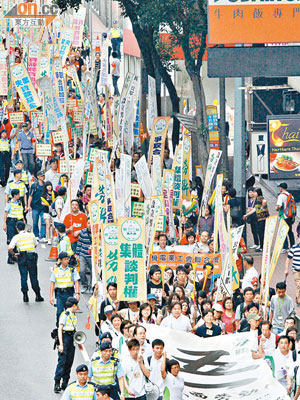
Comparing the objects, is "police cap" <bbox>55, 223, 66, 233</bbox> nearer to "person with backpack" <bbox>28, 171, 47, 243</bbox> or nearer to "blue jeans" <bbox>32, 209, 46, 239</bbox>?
"person with backpack" <bbox>28, 171, 47, 243</bbox>

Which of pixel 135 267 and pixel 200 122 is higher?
pixel 200 122

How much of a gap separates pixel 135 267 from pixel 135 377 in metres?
2.98

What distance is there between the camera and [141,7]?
1094 inches

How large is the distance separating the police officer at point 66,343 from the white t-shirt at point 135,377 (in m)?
1.88

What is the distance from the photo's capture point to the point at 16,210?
22.8m

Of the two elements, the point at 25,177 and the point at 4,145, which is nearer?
the point at 25,177

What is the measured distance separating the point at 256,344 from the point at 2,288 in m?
7.88

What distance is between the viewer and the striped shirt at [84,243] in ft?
67.6

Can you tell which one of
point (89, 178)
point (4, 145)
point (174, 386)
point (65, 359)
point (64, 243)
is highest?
point (4, 145)

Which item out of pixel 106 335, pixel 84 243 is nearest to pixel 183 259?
pixel 84 243

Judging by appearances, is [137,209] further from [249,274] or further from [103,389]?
[103,389]

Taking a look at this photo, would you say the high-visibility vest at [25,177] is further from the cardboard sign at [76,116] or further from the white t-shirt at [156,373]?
the white t-shirt at [156,373]

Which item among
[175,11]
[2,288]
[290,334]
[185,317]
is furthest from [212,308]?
[175,11]

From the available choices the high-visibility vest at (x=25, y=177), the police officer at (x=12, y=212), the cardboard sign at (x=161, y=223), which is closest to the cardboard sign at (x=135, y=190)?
the cardboard sign at (x=161, y=223)
